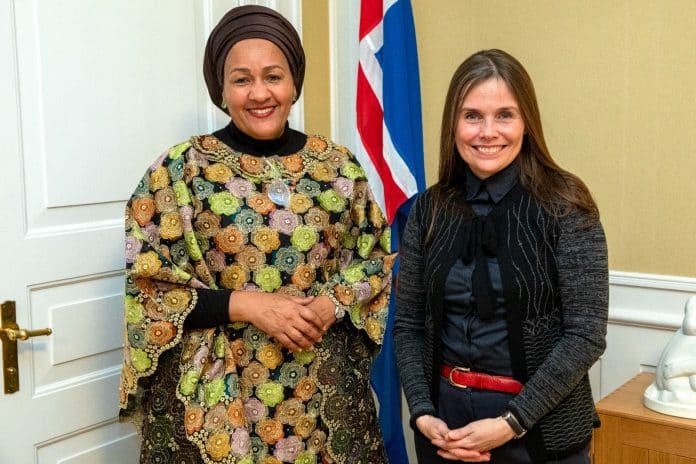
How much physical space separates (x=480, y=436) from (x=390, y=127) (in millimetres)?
1342

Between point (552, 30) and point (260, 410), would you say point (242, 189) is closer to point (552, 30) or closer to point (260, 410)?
point (260, 410)

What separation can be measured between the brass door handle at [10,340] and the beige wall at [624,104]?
1608 millimetres

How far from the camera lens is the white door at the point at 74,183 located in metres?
1.86

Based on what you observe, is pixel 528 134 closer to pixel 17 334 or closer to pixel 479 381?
pixel 479 381

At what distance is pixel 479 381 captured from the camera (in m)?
1.56

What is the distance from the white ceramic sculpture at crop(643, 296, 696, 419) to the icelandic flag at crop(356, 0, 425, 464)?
0.90m

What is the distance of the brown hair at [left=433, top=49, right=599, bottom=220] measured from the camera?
155cm

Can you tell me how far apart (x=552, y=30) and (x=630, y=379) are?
1068mm

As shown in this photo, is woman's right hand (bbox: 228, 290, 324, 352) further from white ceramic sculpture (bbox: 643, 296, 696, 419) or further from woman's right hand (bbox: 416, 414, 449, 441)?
white ceramic sculpture (bbox: 643, 296, 696, 419)

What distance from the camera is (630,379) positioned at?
2.40 meters

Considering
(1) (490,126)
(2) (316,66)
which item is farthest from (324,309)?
(2) (316,66)

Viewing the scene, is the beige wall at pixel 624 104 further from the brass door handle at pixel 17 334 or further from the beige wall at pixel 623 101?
the brass door handle at pixel 17 334

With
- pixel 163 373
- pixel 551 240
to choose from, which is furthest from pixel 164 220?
pixel 551 240

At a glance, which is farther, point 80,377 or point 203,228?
point 80,377
